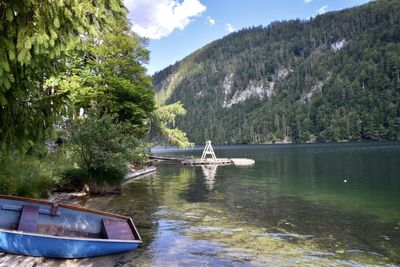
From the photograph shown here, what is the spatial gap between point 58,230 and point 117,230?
1.78 meters

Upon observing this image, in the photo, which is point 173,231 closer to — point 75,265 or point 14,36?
point 75,265

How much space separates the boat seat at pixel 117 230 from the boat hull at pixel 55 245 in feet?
1.43

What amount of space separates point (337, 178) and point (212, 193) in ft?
Result: 48.0

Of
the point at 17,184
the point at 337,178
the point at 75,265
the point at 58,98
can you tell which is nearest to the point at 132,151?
the point at 17,184

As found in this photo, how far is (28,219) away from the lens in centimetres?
977

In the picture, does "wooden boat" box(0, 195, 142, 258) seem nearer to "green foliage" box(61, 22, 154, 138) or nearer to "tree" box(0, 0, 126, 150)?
"tree" box(0, 0, 126, 150)

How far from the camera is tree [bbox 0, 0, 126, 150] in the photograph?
5.18 meters

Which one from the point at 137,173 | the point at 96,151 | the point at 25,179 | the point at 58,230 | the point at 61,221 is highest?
the point at 96,151

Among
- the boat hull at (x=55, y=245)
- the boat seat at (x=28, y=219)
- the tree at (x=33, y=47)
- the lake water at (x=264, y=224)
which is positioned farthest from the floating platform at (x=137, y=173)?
the tree at (x=33, y=47)

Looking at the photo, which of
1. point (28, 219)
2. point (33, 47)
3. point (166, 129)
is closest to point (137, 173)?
point (166, 129)

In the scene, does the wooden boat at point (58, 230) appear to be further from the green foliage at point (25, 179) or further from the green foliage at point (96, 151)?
the green foliage at point (96, 151)

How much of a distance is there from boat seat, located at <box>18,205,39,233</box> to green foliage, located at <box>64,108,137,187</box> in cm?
1017

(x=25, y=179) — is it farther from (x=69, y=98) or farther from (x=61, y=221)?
(x=69, y=98)

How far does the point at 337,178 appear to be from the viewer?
3259 centimetres
